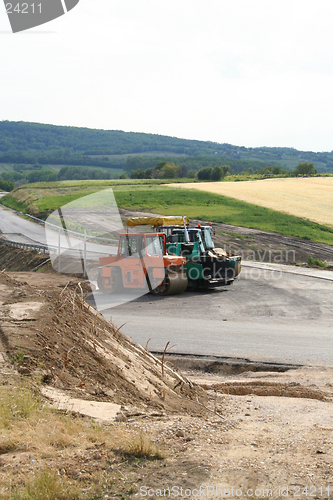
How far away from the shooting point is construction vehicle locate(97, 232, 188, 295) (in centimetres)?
Result: 1677

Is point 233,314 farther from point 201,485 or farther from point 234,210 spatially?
point 234,210

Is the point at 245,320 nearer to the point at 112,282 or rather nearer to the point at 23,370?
the point at 112,282

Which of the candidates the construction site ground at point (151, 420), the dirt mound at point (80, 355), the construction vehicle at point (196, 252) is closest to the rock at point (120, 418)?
the construction site ground at point (151, 420)

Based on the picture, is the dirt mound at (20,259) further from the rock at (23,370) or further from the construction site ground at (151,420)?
the rock at (23,370)

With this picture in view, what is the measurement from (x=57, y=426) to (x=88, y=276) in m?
16.7

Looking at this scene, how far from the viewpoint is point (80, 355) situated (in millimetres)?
6562

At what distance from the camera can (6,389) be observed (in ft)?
17.1

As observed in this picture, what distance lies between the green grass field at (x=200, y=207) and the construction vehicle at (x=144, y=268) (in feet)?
75.9

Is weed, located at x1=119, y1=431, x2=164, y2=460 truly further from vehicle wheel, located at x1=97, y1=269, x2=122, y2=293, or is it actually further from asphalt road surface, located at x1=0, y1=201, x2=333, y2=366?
vehicle wheel, located at x1=97, y1=269, x2=122, y2=293

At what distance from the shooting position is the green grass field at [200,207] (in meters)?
40.8

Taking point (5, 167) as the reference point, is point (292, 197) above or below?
below

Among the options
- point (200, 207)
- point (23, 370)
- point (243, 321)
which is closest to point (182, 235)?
point (243, 321)

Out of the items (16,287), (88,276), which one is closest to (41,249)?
(88,276)

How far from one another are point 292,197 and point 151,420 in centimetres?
5326
